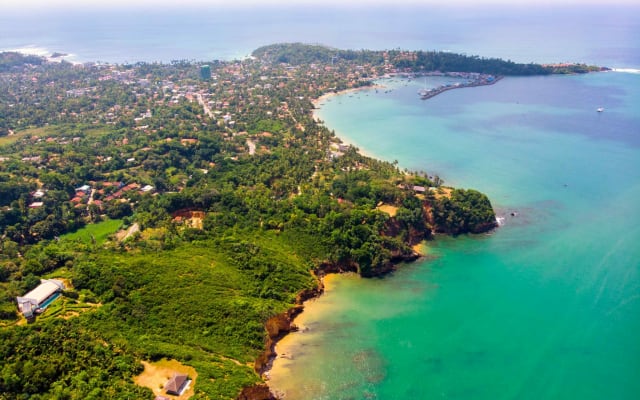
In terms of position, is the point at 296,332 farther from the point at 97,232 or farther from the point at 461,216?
the point at 97,232

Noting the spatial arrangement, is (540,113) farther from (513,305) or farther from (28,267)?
(28,267)

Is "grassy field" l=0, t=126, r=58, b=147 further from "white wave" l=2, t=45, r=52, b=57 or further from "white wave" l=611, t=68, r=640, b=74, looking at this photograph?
"white wave" l=611, t=68, r=640, b=74

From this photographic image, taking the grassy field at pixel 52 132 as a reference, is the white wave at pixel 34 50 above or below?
above

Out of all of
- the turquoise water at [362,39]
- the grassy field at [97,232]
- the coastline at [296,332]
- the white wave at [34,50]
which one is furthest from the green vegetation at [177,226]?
the turquoise water at [362,39]

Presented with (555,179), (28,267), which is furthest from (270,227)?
(555,179)

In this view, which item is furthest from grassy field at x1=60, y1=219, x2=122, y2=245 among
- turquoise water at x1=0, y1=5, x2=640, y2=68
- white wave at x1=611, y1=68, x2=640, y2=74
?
white wave at x1=611, y1=68, x2=640, y2=74

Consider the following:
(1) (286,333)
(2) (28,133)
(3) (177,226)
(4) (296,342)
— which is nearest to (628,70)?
(3) (177,226)

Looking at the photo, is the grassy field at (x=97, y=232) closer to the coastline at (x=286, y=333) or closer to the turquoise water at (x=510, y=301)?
the coastline at (x=286, y=333)
